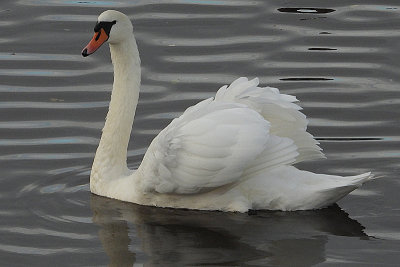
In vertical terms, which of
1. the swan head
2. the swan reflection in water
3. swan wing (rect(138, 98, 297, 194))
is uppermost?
the swan head

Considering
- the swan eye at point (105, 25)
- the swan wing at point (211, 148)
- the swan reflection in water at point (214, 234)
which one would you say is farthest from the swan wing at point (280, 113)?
the swan eye at point (105, 25)

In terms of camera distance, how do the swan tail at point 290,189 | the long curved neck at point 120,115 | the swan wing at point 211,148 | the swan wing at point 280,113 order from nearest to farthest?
the swan wing at point 211,148 < the swan tail at point 290,189 < the swan wing at point 280,113 < the long curved neck at point 120,115

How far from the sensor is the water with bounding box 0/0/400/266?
34.4 ft

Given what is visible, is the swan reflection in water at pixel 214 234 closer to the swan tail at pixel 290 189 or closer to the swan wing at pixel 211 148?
the swan tail at pixel 290 189

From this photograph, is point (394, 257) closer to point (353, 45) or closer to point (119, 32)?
point (119, 32)

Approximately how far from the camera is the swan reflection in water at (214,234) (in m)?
10.2

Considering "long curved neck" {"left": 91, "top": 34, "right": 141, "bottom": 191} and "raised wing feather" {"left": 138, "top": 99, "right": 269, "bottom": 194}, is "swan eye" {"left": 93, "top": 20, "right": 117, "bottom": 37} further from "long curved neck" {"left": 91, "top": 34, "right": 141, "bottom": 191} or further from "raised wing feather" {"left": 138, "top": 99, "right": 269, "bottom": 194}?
"raised wing feather" {"left": 138, "top": 99, "right": 269, "bottom": 194}

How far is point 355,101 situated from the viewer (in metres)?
13.8

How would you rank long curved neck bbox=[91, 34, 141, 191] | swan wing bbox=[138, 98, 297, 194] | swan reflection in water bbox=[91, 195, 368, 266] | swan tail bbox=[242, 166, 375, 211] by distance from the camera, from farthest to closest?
1. long curved neck bbox=[91, 34, 141, 191]
2. swan tail bbox=[242, 166, 375, 211]
3. swan wing bbox=[138, 98, 297, 194]
4. swan reflection in water bbox=[91, 195, 368, 266]

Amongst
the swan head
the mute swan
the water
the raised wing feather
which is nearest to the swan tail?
the mute swan

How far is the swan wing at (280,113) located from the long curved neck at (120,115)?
3.05 feet

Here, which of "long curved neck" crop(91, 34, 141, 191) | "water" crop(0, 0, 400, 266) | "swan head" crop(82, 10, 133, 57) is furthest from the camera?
"long curved neck" crop(91, 34, 141, 191)

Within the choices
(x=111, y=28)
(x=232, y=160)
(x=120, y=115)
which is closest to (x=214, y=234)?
(x=232, y=160)

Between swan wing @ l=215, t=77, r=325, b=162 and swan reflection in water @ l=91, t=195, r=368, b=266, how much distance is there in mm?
522
